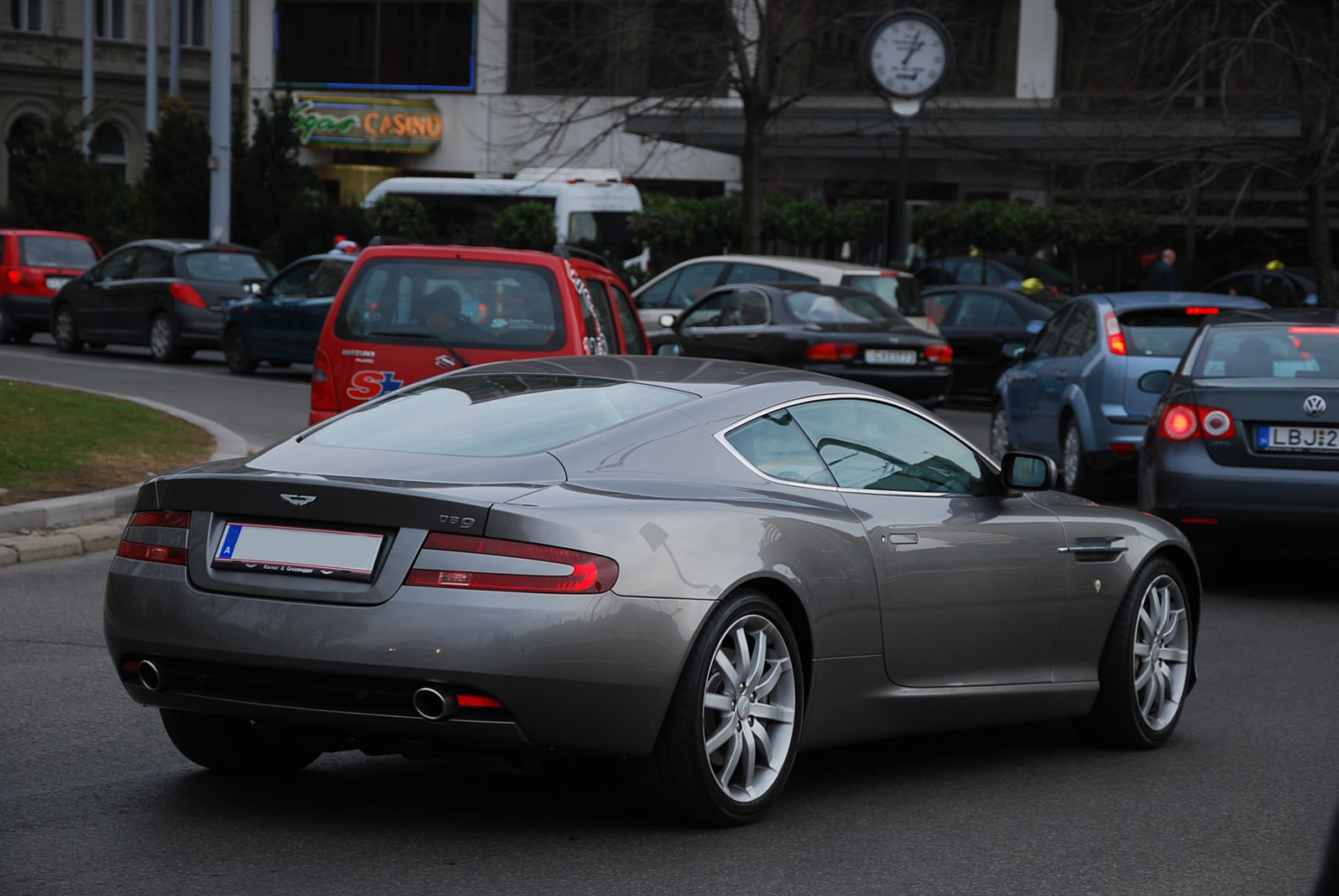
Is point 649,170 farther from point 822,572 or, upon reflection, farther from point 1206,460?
point 822,572

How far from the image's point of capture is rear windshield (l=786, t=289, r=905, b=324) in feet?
61.1

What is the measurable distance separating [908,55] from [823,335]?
27.6 feet

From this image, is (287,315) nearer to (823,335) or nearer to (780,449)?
(823,335)

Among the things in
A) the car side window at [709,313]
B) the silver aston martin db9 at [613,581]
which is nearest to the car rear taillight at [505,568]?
the silver aston martin db9 at [613,581]

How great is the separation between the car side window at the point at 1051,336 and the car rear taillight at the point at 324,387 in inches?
242

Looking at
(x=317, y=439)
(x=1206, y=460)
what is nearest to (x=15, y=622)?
(x=317, y=439)

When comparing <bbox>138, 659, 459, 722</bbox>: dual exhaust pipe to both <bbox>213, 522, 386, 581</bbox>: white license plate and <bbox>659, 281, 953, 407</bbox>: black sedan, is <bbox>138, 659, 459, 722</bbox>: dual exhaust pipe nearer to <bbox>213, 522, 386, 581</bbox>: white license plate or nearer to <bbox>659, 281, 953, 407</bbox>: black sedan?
<bbox>213, 522, 386, 581</bbox>: white license plate

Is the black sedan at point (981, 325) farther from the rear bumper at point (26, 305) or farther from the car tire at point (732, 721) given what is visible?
the car tire at point (732, 721)

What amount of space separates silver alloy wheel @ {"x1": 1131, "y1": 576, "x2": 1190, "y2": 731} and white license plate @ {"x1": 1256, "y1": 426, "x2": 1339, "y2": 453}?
10.3ft

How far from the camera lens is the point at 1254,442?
9648 millimetres

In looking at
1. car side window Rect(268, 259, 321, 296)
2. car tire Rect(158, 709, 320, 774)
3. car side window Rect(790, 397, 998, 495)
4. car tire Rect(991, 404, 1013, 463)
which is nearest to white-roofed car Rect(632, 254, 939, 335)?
car tire Rect(991, 404, 1013, 463)

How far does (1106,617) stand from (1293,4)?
26.4 meters

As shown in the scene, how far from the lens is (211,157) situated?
2853 centimetres

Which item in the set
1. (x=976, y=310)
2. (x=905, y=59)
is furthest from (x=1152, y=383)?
(x=905, y=59)
